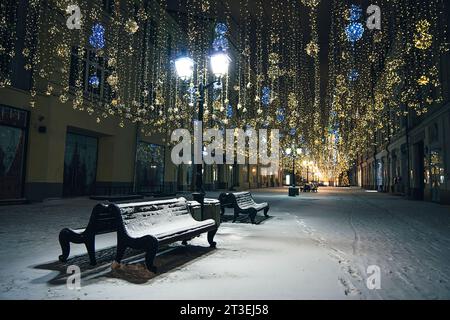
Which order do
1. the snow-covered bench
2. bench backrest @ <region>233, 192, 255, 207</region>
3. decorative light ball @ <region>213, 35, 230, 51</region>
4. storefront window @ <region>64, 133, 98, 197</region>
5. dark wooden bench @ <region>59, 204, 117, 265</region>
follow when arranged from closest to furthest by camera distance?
the snow-covered bench < dark wooden bench @ <region>59, 204, 117, 265</region> < decorative light ball @ <region>213, 35, 230, 51</region> < bench backrest @ <region>233, 192, 255, 207</region> < storefront window @ <region>64, 133, 98, 197</region>

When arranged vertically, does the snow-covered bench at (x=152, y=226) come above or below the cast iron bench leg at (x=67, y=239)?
above

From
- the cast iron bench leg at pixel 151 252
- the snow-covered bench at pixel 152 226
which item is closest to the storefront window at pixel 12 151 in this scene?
the snow-covered bench at pixel 152 226

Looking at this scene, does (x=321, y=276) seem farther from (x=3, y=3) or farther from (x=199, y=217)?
(x=3, y=3)

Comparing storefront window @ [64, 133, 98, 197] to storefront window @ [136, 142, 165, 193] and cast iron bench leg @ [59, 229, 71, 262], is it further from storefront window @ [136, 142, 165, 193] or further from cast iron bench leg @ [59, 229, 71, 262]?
cast iron bench leg @ [59, 229, 71, 262]

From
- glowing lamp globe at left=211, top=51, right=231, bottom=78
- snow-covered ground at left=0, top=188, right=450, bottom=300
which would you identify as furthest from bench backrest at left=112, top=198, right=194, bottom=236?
glowing lamp globe at left=211, top=51, right=231, bottom=78

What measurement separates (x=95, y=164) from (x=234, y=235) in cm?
1904

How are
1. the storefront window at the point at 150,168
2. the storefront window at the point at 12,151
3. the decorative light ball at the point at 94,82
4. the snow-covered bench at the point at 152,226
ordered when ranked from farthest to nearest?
the storefront window at the point at 150,168 → the decorative light ball at the point at 94,82 → the storefront window at the point at 12,151 → the snow-covered bench at the point at 152,226

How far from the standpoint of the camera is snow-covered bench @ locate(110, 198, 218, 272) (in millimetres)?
5355

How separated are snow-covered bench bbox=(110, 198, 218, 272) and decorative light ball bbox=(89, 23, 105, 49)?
19.5 metres

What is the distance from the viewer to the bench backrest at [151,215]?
18.7ft

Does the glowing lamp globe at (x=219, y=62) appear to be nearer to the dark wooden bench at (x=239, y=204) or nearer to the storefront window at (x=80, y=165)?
the dark wooden bench at (x=239, y=204)

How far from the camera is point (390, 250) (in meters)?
7.24

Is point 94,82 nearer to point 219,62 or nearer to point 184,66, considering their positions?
point 184,66
